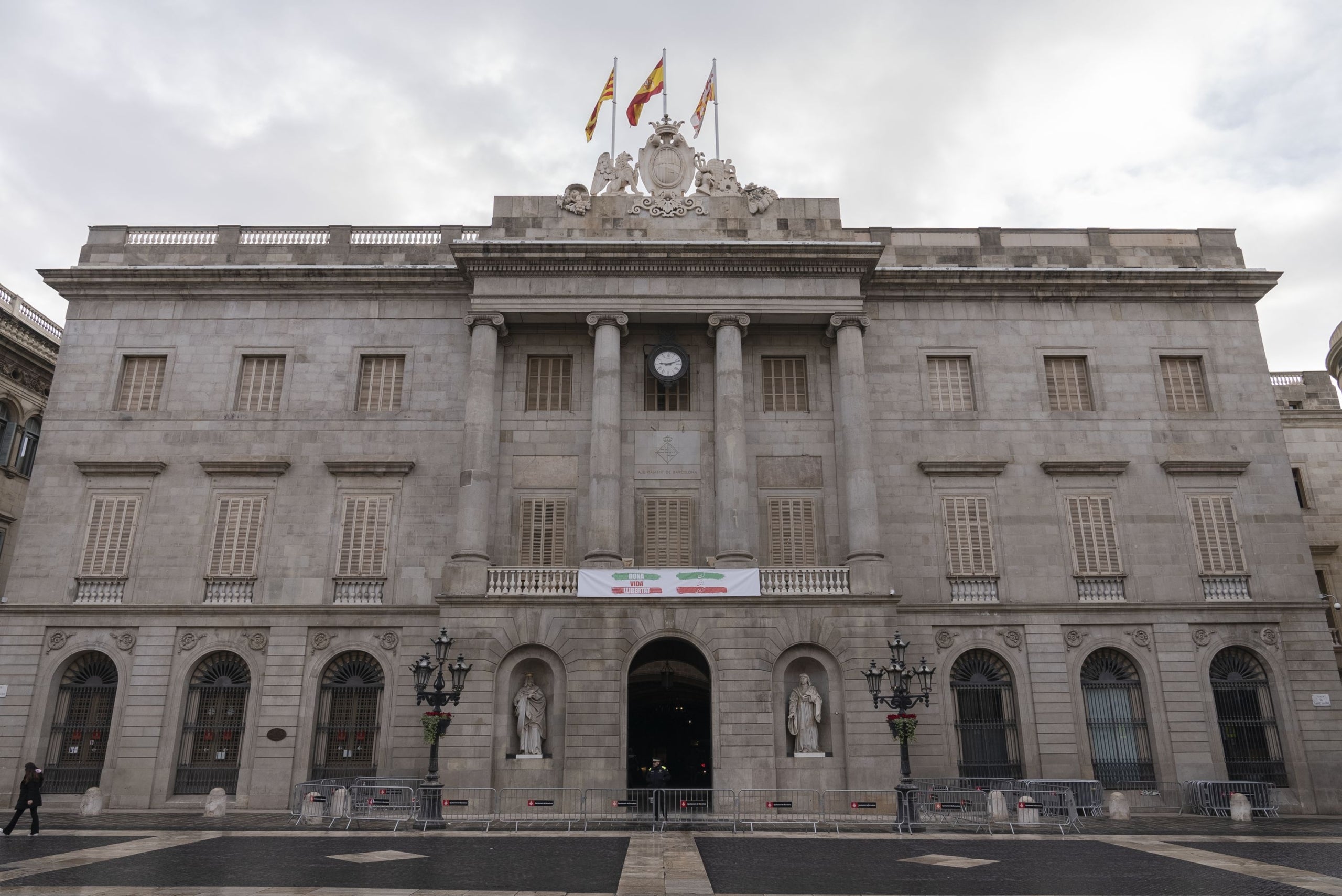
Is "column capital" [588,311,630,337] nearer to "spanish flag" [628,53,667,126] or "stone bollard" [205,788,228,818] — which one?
"spanish flag" [628,53,667,126]

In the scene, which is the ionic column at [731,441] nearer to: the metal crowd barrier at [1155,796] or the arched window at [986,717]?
the arched window at [986,717]

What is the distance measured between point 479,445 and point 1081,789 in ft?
65.0

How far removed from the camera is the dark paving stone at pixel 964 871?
43.8 feet

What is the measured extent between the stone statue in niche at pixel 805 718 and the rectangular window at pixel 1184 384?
15.6m

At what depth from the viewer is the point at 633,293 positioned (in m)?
28.8

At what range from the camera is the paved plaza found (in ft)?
43.9

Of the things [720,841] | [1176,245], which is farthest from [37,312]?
[1176,245]

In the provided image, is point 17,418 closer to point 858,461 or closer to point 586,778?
point 586,778

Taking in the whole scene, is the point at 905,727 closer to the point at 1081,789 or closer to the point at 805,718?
the point at 805,718

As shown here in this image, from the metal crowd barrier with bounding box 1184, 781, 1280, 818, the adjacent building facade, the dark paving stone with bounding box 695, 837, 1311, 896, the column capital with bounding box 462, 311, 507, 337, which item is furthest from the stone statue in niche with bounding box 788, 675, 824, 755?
the column capital with bounding box 462, 311, 507, 337

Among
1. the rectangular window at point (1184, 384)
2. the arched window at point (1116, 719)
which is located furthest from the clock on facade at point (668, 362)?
the rectangular window at point (1184, 384)

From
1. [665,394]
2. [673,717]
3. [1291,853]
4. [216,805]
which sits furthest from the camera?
[673,717]

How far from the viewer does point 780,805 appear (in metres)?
22.6

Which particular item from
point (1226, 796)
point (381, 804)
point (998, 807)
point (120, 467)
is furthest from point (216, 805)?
point (1226, 796)
